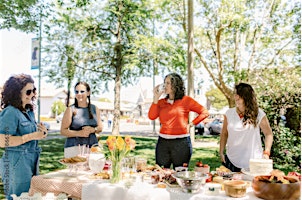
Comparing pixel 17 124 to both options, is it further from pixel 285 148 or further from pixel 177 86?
pixel 285 148

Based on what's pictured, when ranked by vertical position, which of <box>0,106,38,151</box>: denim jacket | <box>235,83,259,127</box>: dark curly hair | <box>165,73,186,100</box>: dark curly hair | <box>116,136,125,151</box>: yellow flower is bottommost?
<box>116,136,125,151</box>: yellow flower

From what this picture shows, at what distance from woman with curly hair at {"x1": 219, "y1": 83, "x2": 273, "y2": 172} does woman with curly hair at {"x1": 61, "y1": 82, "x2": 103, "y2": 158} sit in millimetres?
1227

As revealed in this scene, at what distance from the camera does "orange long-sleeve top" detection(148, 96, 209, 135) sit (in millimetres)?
3205

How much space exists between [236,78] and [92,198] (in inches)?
389

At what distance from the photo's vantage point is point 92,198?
221cm

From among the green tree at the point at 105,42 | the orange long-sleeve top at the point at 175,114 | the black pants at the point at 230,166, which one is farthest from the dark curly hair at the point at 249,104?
the green tree at the point at 105,42

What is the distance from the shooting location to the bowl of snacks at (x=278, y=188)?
6.10 ft

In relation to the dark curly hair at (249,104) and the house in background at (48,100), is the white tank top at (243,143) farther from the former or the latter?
the house in background at (48,100)

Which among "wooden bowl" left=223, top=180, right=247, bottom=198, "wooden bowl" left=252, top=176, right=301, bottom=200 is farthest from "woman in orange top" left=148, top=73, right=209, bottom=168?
→ "wooden bowl" left=252, top=176, right=301, bottom=200

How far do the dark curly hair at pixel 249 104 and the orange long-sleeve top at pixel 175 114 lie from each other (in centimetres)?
51

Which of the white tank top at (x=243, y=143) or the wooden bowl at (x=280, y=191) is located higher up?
the white tank top at (x=243, y=143)

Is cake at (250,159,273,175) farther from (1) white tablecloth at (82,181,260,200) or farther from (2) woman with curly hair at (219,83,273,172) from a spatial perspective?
(2) woman with curly hair at (219,83,273,172)

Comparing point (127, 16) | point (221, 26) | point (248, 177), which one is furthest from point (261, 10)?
point (248, 177)

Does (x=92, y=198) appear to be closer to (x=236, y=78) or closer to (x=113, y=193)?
(x=113, y=193)
